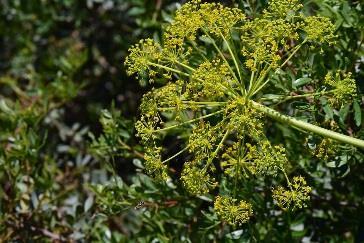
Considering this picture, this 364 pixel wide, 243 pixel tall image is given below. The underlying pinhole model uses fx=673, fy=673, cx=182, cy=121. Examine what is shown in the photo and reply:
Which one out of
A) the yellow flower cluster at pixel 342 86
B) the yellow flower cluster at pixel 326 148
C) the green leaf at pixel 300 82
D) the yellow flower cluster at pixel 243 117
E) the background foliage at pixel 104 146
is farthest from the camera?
the background foliage at pixel 104 146

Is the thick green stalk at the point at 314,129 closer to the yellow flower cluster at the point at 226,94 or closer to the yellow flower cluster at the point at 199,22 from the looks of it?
the yellow flower cluster at the point at 226,94

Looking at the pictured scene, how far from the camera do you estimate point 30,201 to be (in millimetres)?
3545

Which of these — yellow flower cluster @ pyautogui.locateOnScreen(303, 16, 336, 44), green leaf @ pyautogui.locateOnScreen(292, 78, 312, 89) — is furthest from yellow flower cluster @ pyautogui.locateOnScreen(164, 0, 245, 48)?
green leaf @ pyautogui.locateOnScreen(292, 78, 312, 89)

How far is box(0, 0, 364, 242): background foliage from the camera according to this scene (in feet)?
9.63

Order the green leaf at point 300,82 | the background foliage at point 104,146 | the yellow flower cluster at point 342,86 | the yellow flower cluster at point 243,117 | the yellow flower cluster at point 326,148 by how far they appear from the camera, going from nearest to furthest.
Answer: the yellow flower cluster at point 243,117, the yellow flower cluster at point 342,86, the yellow flower cluster at point 326,148, the green leaf at point 300,82, the background foliage at point 104,146

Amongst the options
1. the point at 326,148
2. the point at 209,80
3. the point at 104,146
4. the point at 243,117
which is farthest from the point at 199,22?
the point at 104,146

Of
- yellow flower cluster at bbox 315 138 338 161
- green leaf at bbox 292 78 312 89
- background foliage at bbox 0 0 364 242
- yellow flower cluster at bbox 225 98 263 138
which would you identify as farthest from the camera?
background foliage at bbox 0 0 364 242

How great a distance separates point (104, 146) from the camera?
3250 mm

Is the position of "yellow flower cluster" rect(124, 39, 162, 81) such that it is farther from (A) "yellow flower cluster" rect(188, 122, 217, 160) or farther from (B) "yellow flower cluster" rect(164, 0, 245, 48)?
(A) "yellow flower cluster" rect(188, 122, 217, 160)

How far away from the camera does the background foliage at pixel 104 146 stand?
2.94 m

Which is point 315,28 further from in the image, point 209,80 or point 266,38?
point 209,80

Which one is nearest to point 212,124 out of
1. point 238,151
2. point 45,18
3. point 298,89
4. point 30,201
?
point 238,151

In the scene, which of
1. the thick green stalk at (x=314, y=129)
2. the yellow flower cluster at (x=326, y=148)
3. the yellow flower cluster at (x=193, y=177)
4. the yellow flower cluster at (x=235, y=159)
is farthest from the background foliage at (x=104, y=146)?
the yellow flower cluster at (x=193, y=177)

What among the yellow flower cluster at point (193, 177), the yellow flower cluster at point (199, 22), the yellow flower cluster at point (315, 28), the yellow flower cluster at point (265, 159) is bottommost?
the yellow flower cluster at point (193, 177)
